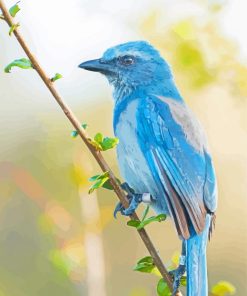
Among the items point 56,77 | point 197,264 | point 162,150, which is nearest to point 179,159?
point 162,150

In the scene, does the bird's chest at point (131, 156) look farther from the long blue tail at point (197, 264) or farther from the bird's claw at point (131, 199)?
the long blue tail at point (197, 264)

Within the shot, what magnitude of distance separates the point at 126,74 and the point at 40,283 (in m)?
2.96

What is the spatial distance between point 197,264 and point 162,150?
444mm

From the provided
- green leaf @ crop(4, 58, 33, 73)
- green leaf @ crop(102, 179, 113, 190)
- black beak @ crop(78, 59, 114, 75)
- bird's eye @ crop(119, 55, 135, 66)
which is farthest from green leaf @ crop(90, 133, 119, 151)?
bird's eye @ crop(119, 55, 135, 66)

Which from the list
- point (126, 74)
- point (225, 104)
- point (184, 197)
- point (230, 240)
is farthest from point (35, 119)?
point (184, 197)

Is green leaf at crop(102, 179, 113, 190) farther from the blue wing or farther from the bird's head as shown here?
the bird's head

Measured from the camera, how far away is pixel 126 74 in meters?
3.53

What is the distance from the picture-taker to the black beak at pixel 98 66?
3.21 meters

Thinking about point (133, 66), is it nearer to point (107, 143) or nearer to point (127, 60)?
point (127, 60)

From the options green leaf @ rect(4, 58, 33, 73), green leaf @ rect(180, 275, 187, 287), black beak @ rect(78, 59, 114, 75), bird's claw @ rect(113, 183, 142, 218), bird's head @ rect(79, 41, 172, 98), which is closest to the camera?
green leaf @ rect(4, 58, 33, 73)

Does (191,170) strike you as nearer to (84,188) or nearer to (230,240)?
(84,188)

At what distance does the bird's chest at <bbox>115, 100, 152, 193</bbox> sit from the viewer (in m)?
3.22

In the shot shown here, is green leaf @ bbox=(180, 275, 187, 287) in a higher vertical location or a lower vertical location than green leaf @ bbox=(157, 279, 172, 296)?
higher

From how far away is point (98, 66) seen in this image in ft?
10.9
